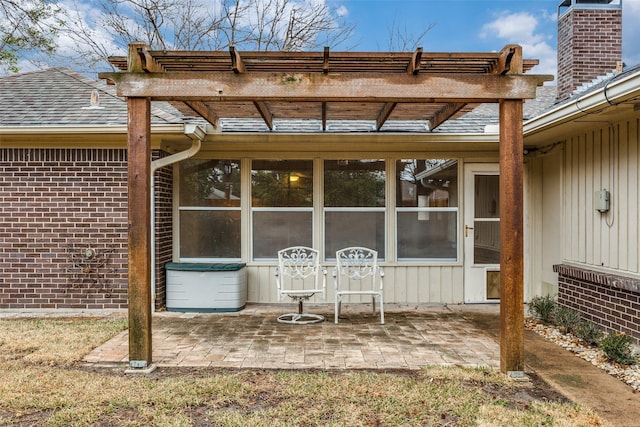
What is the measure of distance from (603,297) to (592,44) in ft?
12.5

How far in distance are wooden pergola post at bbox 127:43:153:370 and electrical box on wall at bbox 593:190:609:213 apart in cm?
447

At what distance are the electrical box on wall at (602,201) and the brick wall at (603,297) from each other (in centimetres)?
68

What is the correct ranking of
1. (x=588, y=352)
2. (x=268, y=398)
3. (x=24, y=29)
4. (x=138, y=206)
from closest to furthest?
(x=268, y=398)
(x=138, y=206)
(x=588, y=352)
(x=24, y=29)

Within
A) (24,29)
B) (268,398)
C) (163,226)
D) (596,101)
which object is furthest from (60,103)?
(596,101)

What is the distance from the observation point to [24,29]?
25.8ft

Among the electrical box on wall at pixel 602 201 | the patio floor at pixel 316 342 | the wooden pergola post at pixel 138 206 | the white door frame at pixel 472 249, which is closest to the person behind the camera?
the wooden pergola post at pixel 138 206

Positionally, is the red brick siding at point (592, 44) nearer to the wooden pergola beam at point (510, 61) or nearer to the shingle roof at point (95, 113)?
the shingle roof at point (95, 113)

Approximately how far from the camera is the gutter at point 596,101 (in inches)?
138

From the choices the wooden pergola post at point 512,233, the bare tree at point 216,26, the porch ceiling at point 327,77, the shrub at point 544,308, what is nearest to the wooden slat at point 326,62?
the porch ceiling at point 327,77

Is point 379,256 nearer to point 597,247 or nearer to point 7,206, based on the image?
point 597,247

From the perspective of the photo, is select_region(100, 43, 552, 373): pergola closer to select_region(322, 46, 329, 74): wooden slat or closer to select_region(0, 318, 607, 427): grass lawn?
select_region(322, 46, 329, 74): wooden slat

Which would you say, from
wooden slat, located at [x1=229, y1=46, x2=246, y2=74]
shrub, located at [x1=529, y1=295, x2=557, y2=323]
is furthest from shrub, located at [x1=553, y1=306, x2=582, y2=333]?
wooden slat, located at [x1=229, y1=46, x2=246, y2=74]

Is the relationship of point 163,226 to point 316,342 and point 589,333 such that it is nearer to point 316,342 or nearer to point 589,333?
point 316,342

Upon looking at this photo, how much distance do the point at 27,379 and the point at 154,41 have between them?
11.6 m
